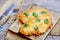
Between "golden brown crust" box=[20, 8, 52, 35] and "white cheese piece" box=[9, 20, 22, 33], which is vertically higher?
"golden brown crust" box=[20, 8, 52, 35]

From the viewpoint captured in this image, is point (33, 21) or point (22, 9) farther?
point (22, 9)

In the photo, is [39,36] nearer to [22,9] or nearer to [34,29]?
[34,29]

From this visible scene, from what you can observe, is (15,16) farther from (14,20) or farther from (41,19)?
(41,19)

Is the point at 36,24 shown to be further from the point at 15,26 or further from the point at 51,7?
the point at 51,7

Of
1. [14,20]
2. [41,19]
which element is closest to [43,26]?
[41,19]

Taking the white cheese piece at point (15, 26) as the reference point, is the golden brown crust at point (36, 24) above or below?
above

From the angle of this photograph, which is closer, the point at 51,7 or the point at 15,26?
the point at 15,26

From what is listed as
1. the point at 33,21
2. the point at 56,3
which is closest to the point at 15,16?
the point at 33,21

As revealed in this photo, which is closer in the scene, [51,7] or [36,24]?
[36,24]

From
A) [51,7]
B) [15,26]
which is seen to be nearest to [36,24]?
[15,26]
